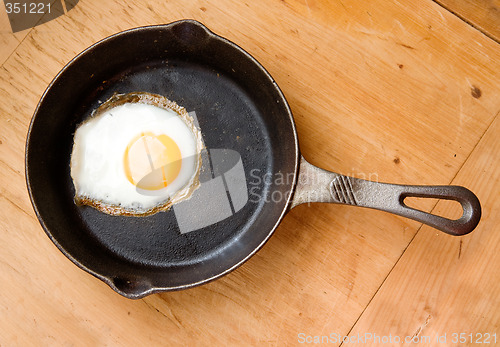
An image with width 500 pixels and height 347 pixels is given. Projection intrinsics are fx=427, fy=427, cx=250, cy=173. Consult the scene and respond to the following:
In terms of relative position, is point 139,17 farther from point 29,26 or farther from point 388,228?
point 388,228

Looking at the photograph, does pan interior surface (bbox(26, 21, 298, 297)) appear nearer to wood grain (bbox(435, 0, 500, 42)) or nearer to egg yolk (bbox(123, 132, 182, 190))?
egg yolk (bbox(123, 132, 182, 190))

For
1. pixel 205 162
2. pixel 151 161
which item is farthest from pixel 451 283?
pixel 151 161

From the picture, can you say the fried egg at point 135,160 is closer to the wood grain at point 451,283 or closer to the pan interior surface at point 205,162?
the pan interior surface at point 205,162

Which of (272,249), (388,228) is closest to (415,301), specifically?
(388,228)

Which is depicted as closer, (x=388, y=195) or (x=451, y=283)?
(x=388, y=195)

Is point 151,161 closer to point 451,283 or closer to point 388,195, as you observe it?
point 388,195
